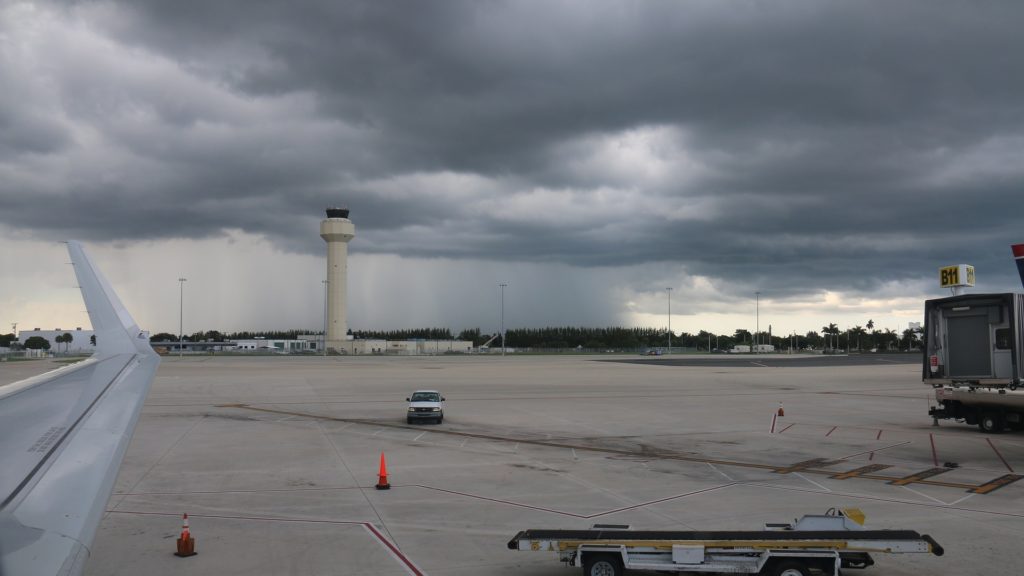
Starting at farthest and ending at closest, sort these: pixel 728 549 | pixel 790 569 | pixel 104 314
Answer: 1. pixel 104 314
2. pixel 728 549
3. pixel 790 569

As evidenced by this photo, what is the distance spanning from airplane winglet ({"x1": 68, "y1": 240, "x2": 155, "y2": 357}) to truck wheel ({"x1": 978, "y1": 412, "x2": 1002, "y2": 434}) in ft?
106

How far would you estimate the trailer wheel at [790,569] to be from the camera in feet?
36.6

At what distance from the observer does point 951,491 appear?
1892cm

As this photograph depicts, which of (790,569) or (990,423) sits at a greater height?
(790,569)

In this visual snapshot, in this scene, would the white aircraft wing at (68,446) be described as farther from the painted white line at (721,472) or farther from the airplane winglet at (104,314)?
the painted white line at (721,472)

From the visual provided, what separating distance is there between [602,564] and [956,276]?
24618 millimetres

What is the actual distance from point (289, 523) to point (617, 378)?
59646mm

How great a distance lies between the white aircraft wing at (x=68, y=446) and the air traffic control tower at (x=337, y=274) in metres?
165

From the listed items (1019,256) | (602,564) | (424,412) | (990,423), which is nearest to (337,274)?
(424,412)

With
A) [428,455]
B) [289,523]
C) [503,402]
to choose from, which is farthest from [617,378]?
[289,523]

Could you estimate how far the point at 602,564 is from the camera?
11664 millimetres

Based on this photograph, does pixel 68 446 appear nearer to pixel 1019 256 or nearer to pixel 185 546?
pixel 185 546

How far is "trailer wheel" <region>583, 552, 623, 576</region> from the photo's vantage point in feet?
38.0

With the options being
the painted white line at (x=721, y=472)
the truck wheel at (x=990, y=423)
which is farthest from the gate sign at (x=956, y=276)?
the painted white line at (x=721, y=472)
